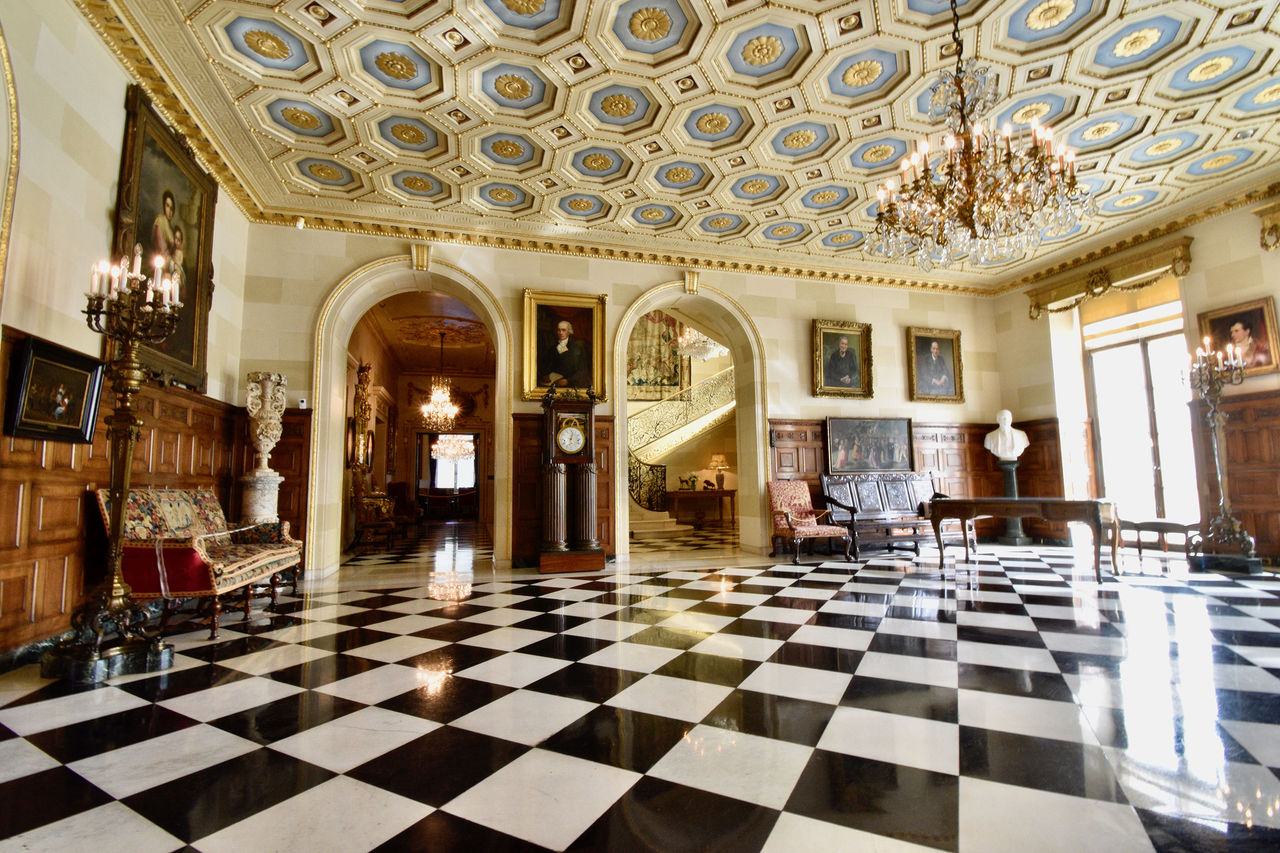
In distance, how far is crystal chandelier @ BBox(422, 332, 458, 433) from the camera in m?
13.4

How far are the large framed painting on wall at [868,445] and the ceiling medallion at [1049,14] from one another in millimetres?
4900

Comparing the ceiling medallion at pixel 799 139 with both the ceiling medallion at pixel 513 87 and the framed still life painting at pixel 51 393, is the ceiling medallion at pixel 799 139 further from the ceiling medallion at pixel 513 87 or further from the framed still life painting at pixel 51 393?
the framed still life painting at pixel 51 393

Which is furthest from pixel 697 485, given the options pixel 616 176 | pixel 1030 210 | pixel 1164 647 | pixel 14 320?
pixel 14 320

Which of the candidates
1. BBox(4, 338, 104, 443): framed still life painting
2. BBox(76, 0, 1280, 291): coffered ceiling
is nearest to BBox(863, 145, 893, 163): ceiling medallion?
BBox(76, 0, 1280, 291): coffered ceiling

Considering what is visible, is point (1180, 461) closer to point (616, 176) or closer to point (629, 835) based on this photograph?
point (616, 176)

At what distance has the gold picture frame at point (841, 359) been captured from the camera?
A: 27.3ft

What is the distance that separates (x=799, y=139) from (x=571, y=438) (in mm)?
3848

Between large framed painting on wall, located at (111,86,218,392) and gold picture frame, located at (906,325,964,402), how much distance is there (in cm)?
880

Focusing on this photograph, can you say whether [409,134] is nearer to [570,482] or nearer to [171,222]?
[171,222]

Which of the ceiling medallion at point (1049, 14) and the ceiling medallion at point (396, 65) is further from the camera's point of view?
the ceiling medallion at point (396, 65)

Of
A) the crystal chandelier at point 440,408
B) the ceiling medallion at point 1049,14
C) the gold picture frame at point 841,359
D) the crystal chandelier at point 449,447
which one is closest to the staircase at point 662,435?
the crystal chandelier at point 440,408

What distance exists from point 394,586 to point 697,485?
8.94 metres

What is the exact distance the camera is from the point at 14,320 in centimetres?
311

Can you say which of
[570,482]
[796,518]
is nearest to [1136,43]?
[796,518]
